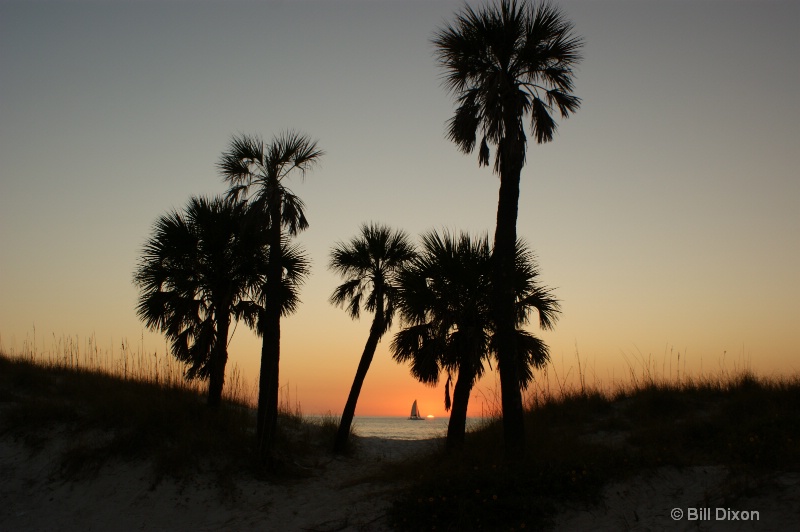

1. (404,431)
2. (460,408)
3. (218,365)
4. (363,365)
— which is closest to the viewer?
(460,408)

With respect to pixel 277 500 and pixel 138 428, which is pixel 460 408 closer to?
pixel 277 500

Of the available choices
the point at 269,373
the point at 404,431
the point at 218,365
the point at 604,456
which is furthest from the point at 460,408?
the point at 404,431

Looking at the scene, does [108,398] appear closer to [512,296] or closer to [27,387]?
[27,387]

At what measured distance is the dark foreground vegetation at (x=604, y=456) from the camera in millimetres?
11203

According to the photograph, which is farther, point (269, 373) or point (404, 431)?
point (404, 431)

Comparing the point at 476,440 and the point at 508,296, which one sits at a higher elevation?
the point at 508,296

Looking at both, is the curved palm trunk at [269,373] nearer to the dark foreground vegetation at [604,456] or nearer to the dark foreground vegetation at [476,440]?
the dark foreground vegetation at [476,440]

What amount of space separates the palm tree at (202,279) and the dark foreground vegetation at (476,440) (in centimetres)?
145

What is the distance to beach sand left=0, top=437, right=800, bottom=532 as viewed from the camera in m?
10.4

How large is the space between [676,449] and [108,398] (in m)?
15.5

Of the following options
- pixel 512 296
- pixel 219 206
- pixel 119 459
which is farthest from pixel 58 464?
pixel 512 296

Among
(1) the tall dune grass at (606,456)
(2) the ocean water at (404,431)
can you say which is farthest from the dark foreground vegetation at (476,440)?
(2) the ocean water at (404,431)

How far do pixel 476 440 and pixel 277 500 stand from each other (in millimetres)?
5456

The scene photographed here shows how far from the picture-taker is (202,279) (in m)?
19.1
